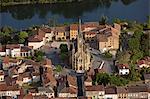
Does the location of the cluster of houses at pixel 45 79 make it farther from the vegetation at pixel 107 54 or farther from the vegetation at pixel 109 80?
the vegetation at pixel 107 54

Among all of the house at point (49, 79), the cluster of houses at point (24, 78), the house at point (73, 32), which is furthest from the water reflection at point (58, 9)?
the house at point (49, 79)

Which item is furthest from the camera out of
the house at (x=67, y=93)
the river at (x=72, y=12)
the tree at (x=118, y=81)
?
the river at (x=72, y=12)

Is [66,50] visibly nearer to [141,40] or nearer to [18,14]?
[141,40]

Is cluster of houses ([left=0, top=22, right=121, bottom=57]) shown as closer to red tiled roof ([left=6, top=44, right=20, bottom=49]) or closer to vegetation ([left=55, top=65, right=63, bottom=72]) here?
red tiled roof ([left=6, top=44, right=20, bottom=49])

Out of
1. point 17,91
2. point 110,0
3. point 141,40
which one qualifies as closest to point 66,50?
point 141,40

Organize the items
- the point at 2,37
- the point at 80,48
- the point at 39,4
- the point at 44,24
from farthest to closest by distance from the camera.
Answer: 1. the point at 39,4
2. the point at 44,24
3. the point at 2,37
4. the point at 80,48
